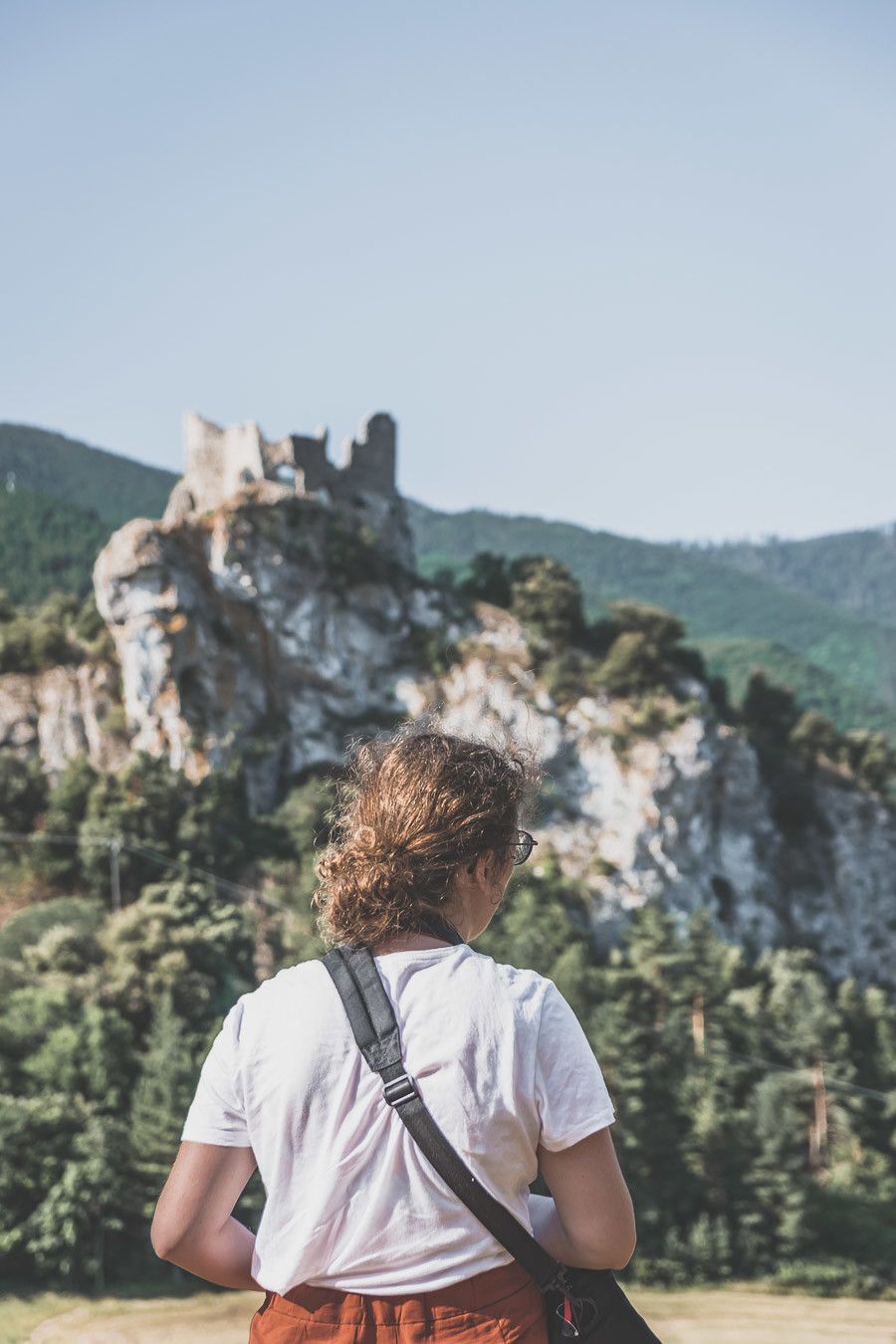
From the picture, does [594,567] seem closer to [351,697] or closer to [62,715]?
[351,697]

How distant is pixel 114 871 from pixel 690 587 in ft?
445

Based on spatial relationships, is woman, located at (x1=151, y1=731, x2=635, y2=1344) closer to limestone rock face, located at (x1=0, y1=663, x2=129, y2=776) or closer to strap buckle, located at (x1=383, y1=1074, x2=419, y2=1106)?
strap buckle, located at (x1=383, y1=1074, x2=419, y2=1106)

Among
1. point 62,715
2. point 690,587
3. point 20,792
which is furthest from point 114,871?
point 690,587

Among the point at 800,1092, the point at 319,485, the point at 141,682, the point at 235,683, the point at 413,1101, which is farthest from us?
the point at 319,485

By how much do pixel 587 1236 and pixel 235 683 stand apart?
37.7 meters

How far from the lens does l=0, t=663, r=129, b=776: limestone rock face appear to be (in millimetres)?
36219

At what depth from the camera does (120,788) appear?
110ft

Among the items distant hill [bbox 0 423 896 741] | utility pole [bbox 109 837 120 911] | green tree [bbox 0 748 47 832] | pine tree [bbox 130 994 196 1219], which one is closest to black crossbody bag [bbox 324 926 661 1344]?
pine tree [bbox 130 994 196 1219]

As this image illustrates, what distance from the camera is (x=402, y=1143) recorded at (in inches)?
84.0

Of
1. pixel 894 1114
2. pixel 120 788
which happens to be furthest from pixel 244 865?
pixel 894 1114

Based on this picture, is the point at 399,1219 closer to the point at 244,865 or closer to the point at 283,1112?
the point at 283,1112

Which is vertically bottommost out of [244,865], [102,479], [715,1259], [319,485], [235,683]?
[715,1259]

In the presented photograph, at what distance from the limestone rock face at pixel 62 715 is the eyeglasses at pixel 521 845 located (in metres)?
34.7

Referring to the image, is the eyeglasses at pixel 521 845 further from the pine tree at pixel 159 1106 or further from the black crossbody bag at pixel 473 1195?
the pine tree at pixel 159 1106
